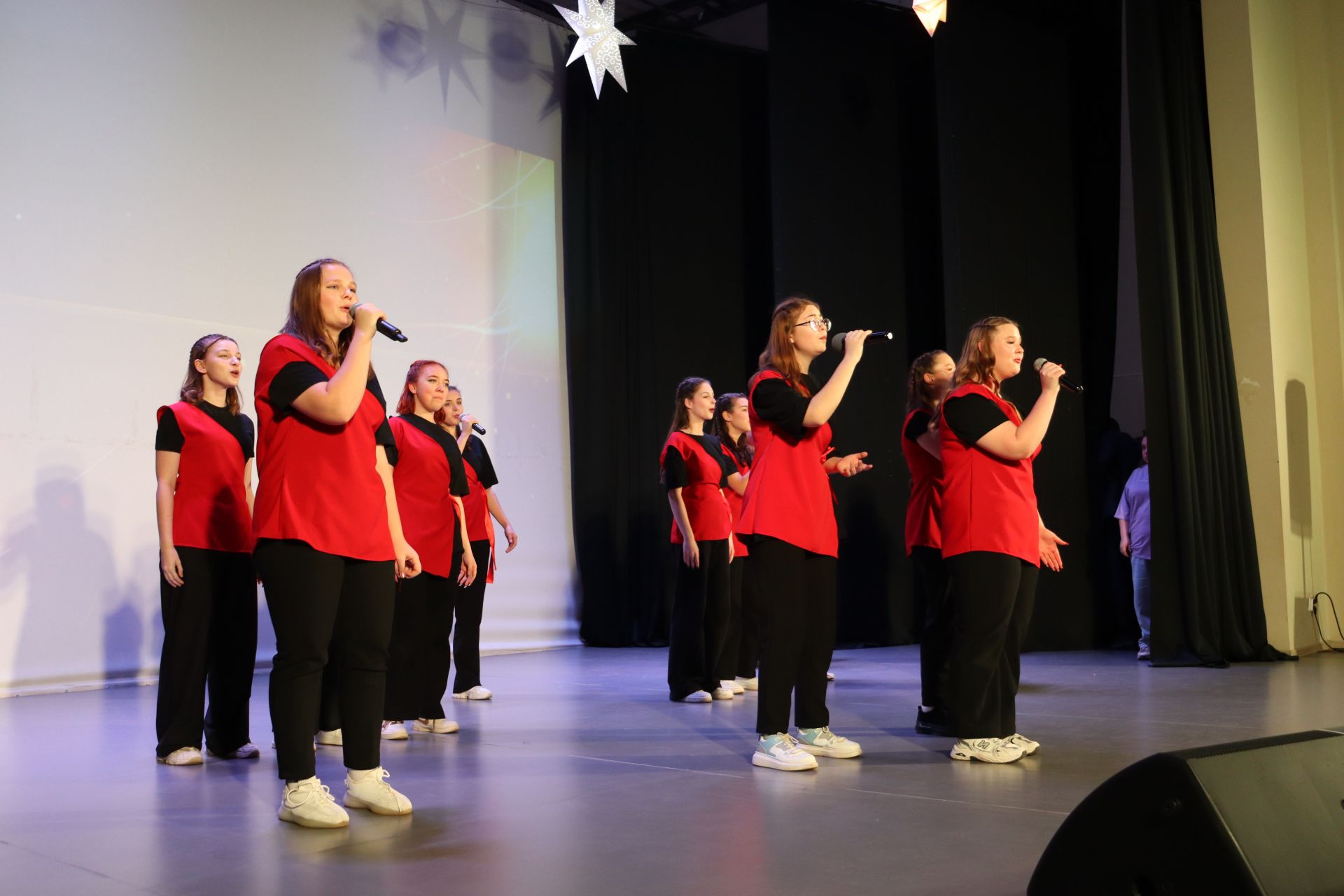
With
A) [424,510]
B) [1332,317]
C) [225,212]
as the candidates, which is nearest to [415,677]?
[424,510]

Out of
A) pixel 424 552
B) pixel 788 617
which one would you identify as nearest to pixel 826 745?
pixel 788 617

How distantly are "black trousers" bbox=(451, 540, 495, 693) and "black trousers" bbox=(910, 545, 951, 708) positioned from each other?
186 centimetres

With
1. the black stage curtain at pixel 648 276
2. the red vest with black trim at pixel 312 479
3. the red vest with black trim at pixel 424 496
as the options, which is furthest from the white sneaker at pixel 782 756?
the black stage curtain at pixel 648 276

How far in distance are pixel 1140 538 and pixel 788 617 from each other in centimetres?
392

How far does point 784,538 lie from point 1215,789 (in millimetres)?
1732

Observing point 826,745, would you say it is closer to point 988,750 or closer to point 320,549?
point 988,750

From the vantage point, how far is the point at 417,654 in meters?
3.96

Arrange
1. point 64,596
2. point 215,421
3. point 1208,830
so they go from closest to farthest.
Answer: point 1208,830 → point 215,421 → point 64,596

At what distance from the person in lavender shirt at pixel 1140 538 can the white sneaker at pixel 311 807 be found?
495cm

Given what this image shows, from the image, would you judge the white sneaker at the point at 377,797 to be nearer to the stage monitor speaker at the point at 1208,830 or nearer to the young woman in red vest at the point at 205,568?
the young woman in red vest at the point at 205,568

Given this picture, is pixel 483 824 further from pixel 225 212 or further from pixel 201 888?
pixel 225 212

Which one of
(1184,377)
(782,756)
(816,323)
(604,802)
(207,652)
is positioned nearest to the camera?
(604,802)

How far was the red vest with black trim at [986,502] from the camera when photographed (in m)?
3.21

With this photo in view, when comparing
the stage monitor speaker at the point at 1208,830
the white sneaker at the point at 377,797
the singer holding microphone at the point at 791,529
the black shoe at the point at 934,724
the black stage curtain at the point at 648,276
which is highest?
the black stage curtain at the point at 648,276
